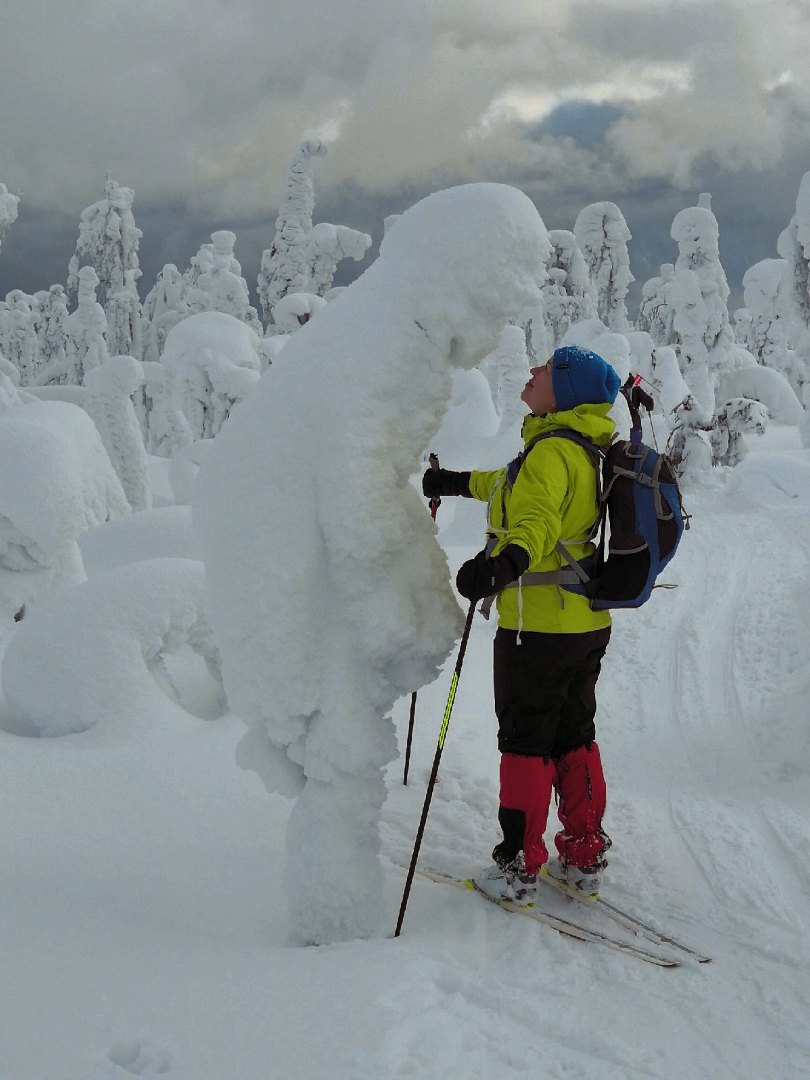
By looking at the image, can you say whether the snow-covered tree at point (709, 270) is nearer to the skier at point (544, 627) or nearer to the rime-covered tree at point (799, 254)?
the rime-covered tree at point (799, 254)

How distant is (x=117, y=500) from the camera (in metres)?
7.86

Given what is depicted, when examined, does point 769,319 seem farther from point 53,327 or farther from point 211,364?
point 53,327

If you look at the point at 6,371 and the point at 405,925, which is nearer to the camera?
the point at 405,925

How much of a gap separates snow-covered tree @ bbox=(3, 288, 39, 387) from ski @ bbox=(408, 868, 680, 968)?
1840 inches

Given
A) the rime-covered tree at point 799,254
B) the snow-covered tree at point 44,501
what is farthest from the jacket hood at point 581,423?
the rime-covered tree at point 799,254

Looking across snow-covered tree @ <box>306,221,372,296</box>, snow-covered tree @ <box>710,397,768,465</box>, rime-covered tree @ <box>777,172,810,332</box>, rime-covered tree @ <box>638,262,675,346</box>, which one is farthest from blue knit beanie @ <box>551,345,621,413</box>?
rime-covered tree @ <box>638,262,675,346</box>

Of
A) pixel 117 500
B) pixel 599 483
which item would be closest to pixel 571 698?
pixel 599 483

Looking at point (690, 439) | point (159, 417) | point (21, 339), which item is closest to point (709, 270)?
point (690, 439)

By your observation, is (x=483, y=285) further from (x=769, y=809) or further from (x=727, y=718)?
(x=727, y=718)

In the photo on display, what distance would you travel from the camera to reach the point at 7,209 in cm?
1628

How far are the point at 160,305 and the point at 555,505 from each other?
43663 mm

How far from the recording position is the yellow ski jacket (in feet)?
10.1

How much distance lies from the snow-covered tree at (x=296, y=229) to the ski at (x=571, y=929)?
99.3ft

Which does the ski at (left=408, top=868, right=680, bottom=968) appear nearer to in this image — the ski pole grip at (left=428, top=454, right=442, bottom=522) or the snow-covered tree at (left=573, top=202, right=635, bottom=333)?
the ski pole grip at (left=428, top=454, right=442, bottom=522)
